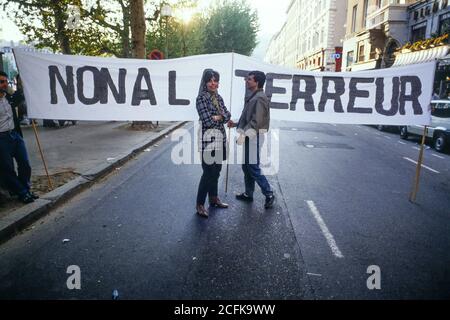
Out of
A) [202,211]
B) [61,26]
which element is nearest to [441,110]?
[202,211]

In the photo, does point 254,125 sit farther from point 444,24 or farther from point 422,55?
point 444,24

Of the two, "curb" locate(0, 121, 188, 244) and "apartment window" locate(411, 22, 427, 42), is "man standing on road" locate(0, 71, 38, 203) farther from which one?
"apartment window" locate(411, 22, 427, 42)

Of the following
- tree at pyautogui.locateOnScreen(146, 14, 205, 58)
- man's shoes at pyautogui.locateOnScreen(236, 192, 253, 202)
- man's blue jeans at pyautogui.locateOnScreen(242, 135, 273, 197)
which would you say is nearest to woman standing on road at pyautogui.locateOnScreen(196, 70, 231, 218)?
man's blue jeans at pyautogui.locateOnScreen(242, 135, 273, 197)

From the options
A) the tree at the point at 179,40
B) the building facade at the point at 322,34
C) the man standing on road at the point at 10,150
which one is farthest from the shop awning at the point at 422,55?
the man standing on road at the point at 10,150

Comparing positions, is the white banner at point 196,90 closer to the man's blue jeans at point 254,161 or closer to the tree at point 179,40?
the man's blue jeans at point 254,161

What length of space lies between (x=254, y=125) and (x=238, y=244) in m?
1.82

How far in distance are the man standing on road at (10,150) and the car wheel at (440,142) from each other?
13.5 metres

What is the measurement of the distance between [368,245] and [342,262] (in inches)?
26.5

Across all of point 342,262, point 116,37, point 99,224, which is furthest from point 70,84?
point 116,37

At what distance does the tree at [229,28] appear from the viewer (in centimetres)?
4456

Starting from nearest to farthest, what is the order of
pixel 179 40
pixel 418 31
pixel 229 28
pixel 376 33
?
pixel 418 31, pixel 376 33, pixel 179 40, pixel 229 28

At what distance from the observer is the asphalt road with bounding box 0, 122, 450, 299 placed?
311 cm

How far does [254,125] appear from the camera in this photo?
489 cm

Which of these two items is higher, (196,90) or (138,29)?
(138,29)
